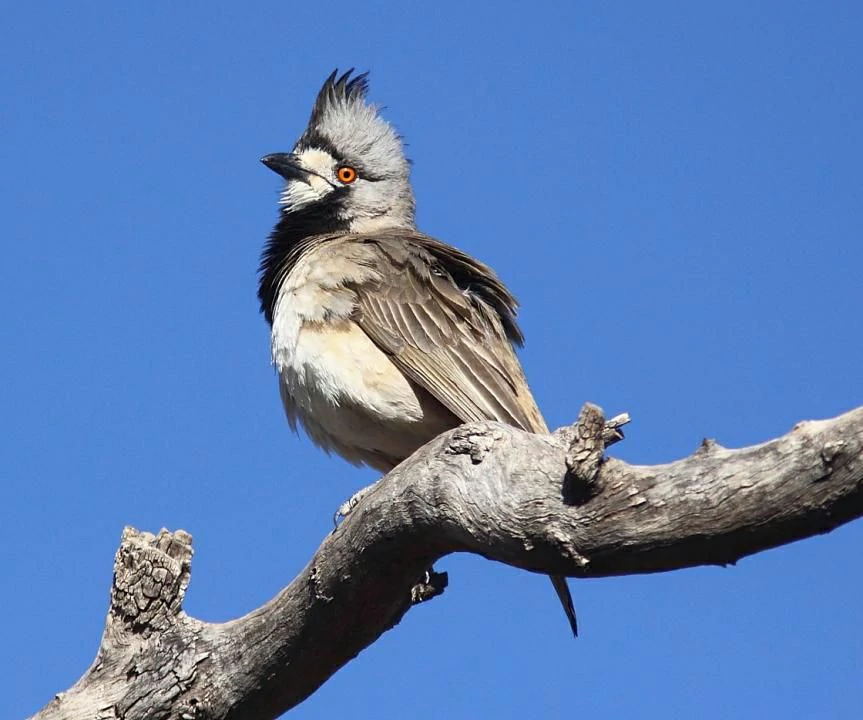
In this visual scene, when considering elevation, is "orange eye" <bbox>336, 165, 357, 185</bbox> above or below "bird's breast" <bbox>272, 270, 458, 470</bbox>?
above

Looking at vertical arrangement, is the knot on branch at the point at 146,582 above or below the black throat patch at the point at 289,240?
below

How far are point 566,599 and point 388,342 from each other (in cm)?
160

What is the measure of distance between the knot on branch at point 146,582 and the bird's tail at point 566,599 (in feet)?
5.79

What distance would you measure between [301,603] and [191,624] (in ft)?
2.09

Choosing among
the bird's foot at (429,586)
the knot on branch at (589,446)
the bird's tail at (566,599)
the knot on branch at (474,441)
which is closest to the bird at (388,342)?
the bird's tail at (566,599)

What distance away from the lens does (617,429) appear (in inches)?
147

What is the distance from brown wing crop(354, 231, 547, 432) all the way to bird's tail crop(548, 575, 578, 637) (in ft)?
2.85

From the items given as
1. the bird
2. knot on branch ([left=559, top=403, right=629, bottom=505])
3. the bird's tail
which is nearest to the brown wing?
the bird

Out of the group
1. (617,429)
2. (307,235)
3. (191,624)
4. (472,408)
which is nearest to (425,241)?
(307,235)

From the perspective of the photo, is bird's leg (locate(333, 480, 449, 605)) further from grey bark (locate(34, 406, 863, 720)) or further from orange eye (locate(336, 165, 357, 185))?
orange eye (locate(336, 165, 357, 185))

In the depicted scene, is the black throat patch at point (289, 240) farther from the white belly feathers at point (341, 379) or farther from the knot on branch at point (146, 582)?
the knot on branch at point (146, 582)

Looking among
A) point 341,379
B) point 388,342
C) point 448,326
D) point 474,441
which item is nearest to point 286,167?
point 448,326

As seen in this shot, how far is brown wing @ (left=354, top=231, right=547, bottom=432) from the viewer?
20.9 feet

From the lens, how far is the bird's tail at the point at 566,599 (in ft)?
19.3
